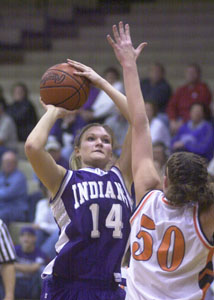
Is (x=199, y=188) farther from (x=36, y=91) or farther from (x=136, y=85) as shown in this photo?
(x=36, y=91)

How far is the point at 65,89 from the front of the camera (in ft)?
13.5

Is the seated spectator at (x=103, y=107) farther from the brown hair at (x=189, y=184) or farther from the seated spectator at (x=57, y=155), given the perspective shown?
the brown hair at (x=189, y=184)

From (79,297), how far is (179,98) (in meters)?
6.57

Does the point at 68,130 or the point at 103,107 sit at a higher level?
the point at 103,107

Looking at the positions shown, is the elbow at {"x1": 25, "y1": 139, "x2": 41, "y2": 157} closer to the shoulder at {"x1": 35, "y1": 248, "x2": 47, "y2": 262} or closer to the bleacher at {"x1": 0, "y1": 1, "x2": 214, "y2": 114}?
the shoulder at {"x1": 35, "y1": 248, "x2": 47, "y2": 262}

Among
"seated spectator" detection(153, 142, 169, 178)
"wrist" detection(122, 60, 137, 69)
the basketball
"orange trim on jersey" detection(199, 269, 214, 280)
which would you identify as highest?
"wrist" detection(122, 60, 137, 69)

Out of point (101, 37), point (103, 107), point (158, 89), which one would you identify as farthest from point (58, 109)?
point (101, 37)

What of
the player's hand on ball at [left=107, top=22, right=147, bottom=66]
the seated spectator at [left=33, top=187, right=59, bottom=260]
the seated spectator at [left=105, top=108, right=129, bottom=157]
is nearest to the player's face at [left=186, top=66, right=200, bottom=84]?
the seated spectator at [left=105, top=108, right=129, bottom=157]

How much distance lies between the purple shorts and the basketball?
110 centimetres

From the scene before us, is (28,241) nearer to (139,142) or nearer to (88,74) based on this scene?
(88,74)

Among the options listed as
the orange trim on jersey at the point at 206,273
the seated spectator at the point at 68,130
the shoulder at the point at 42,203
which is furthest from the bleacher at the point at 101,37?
the orange trim on jersey at the point at 206,273

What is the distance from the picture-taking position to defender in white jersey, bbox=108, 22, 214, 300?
10.7 ft

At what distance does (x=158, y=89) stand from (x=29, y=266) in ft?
12.7

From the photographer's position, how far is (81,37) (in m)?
13.3
